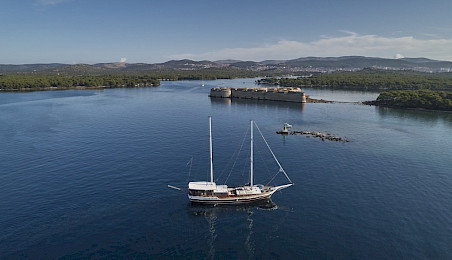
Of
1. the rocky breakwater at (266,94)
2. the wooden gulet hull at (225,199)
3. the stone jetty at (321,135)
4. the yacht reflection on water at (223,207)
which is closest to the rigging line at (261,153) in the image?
the yacht reflection on water at (223,207)

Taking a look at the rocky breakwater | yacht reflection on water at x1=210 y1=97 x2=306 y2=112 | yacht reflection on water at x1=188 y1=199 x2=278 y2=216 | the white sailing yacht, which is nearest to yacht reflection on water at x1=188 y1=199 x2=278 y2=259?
yacht reflection on water at x1=188 y1=199 x2=278 y2=216

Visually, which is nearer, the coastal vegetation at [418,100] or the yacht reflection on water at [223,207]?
the yacht reflection on water at [223,207]

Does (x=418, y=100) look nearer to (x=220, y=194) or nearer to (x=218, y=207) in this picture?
(x=220, y=194)

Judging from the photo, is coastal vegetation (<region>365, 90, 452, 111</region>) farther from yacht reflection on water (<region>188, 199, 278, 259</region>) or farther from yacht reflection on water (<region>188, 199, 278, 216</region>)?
yacht reflection on water (<region>188, 199, 278, 216</region>)

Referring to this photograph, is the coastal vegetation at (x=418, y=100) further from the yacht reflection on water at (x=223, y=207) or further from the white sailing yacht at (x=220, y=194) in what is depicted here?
the white sailing yacht at (x=220, y=194)

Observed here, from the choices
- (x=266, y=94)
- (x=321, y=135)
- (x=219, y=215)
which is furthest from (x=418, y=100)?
(x=219, y=215)
